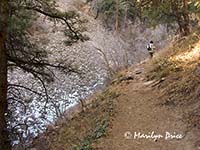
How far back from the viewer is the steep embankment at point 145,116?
8.89 meters

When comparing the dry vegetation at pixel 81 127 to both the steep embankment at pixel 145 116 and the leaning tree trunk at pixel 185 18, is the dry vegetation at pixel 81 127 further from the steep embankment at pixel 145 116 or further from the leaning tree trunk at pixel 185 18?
the leaning tree trunk at pixel 185 18

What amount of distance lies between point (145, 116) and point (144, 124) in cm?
70

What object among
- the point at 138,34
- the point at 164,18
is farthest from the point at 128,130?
the point at 138,34

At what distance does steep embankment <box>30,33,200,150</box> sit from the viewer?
8891 millimetres

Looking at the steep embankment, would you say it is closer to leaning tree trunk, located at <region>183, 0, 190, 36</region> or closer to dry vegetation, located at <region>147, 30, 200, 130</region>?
dry vegetation, located at <region>147, 30, 200, 130</region>

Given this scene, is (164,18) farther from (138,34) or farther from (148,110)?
(138,34)

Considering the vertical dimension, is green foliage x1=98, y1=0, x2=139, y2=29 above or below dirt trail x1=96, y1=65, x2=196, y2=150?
above

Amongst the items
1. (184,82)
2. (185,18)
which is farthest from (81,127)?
(185,18)

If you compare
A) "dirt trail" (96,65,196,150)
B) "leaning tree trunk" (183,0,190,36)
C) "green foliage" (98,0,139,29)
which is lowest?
"dirt trail" (96,65,196,150)

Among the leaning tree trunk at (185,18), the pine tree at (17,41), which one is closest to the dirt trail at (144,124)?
the pine tree at (17,41)

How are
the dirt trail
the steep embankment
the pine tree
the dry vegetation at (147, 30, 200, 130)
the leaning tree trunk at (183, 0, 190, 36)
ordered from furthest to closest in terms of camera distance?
the leaning tree trunk at (183, 0, 190, 36) → the dry vegetation at (147, 30, 200, 130) → the pine tree → the steep embankment → the dirt trail

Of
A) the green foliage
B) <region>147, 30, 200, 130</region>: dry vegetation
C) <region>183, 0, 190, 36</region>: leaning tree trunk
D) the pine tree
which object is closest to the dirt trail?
<region>147, 30, 200, 130</region>: dry vegetation

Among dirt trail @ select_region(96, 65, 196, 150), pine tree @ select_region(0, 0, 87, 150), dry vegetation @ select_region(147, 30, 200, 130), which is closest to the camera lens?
dirt trail @ select_region(96, 65, 196, 150)

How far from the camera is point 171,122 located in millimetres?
9609
